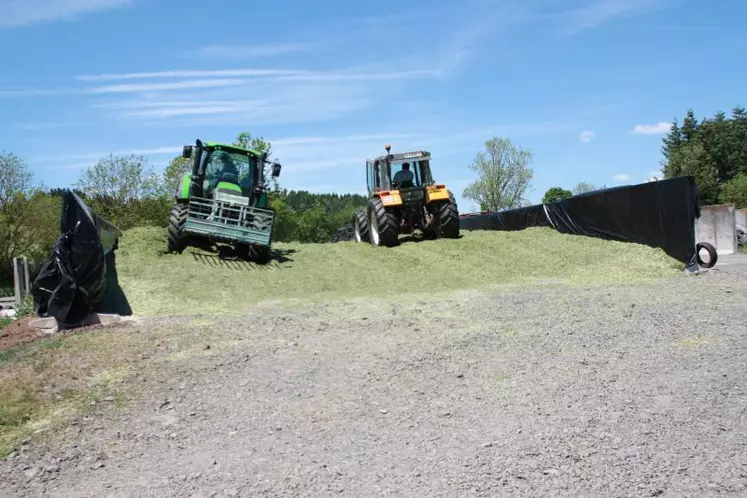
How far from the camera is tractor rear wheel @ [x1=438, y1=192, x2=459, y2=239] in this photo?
51.7ft

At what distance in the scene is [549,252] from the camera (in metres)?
13.2

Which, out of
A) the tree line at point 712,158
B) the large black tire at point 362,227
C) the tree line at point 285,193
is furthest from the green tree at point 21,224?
the tree line at point 712,158

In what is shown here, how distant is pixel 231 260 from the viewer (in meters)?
12.3

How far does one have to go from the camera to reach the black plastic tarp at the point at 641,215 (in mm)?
11695

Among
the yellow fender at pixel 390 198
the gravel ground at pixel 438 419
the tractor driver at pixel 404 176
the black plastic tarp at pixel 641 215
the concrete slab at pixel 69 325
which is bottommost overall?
the gravel ground at pixel 438 419

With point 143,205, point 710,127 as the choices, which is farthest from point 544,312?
point 710,127

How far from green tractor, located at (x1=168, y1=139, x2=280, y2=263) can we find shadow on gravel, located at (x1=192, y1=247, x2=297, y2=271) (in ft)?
0.84

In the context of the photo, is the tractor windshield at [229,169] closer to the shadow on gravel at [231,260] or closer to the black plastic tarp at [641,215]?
the shadow on gravel at [231,260]

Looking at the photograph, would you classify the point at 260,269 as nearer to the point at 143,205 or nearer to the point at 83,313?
the point at 83,313

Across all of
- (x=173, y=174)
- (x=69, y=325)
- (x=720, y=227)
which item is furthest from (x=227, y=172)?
(x=173, y=174)

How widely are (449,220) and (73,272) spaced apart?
9621mm

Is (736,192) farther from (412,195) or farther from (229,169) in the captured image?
(229,169)

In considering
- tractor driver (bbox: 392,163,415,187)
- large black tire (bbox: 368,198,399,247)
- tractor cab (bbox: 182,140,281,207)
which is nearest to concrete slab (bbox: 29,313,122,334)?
tractor cab (bbox: 182,140,281,207)

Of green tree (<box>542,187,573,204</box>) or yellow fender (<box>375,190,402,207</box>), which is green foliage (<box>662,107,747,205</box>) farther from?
yellow fender (<box>375,190,402,207</box>)
